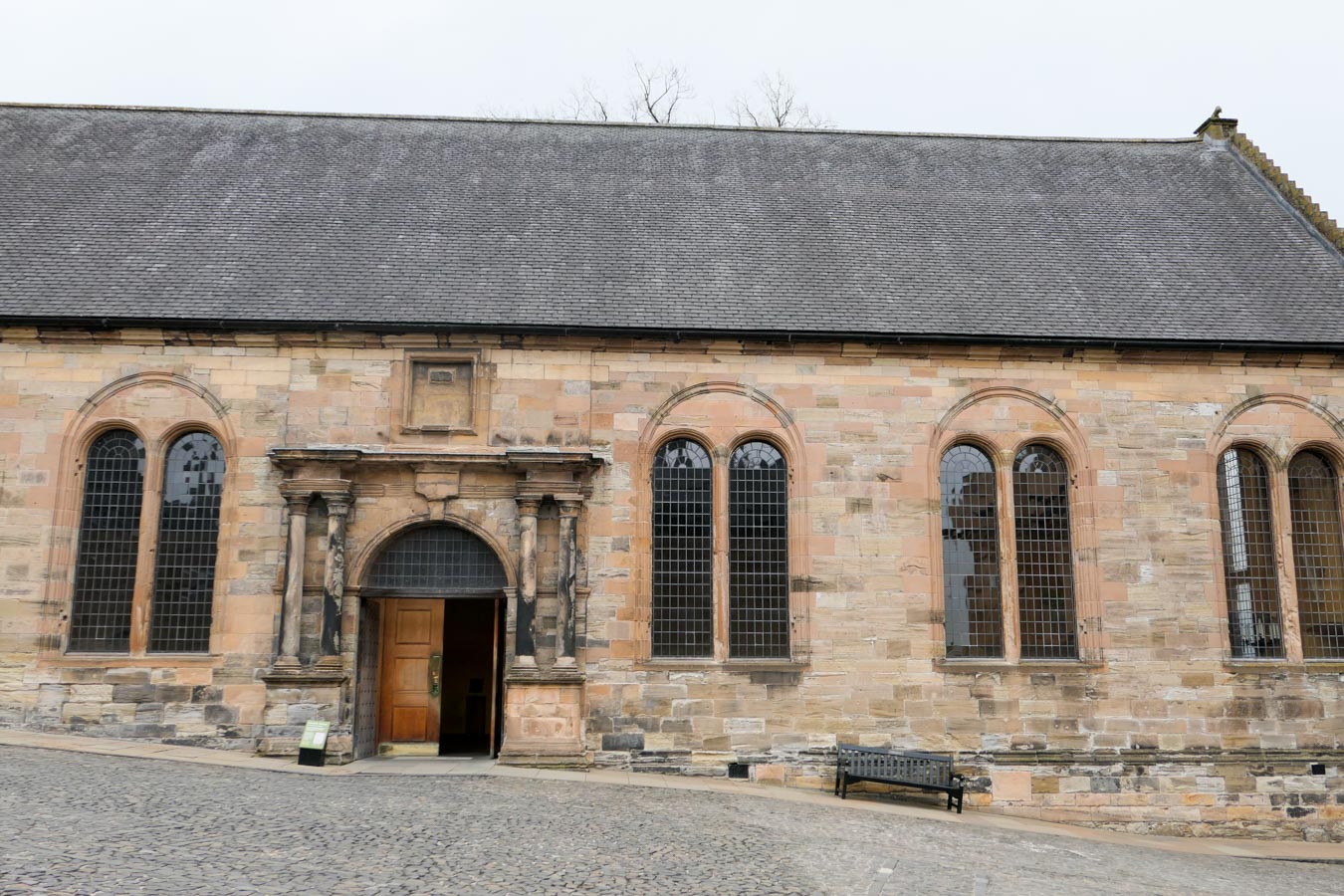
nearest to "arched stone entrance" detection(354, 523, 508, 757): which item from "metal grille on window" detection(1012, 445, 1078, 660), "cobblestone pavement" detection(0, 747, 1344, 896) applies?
"cobblestone pavement" detection(0, 747, 1344, 896)

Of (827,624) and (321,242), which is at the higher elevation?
(321,242)

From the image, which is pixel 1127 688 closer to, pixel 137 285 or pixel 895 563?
pixel 895 563

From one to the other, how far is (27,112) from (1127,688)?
863 inches

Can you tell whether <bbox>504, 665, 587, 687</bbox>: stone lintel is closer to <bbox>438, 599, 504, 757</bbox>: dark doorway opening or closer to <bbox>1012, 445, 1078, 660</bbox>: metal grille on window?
<bbox>438, 599, 504, 757</bbox>: dark doorway opening

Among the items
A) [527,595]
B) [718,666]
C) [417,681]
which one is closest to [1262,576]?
[718,666]

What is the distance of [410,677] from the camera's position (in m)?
15.4

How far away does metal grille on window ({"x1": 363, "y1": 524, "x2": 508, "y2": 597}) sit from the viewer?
574 inches

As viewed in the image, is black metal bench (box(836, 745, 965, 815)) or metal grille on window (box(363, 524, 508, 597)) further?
metal grille on window (box(363, 524, 508, 597))

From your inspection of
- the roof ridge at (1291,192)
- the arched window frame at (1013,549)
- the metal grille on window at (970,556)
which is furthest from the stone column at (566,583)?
the roof ridge at (1291,192)

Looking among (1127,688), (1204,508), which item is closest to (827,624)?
(1127,688)

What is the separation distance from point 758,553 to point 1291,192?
12830mm

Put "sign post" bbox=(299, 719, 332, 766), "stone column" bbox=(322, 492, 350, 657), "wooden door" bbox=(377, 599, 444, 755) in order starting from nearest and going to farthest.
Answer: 1. "sign post" bbox=(299, 719, 332, 766)
2. "stone column" bbox=(322, 492, 350, 657)
3. "wooden door" bbox=(377, 599, 444, 755)

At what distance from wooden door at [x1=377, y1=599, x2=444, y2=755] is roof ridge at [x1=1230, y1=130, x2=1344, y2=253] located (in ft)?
53.9

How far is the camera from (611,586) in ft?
47.6
